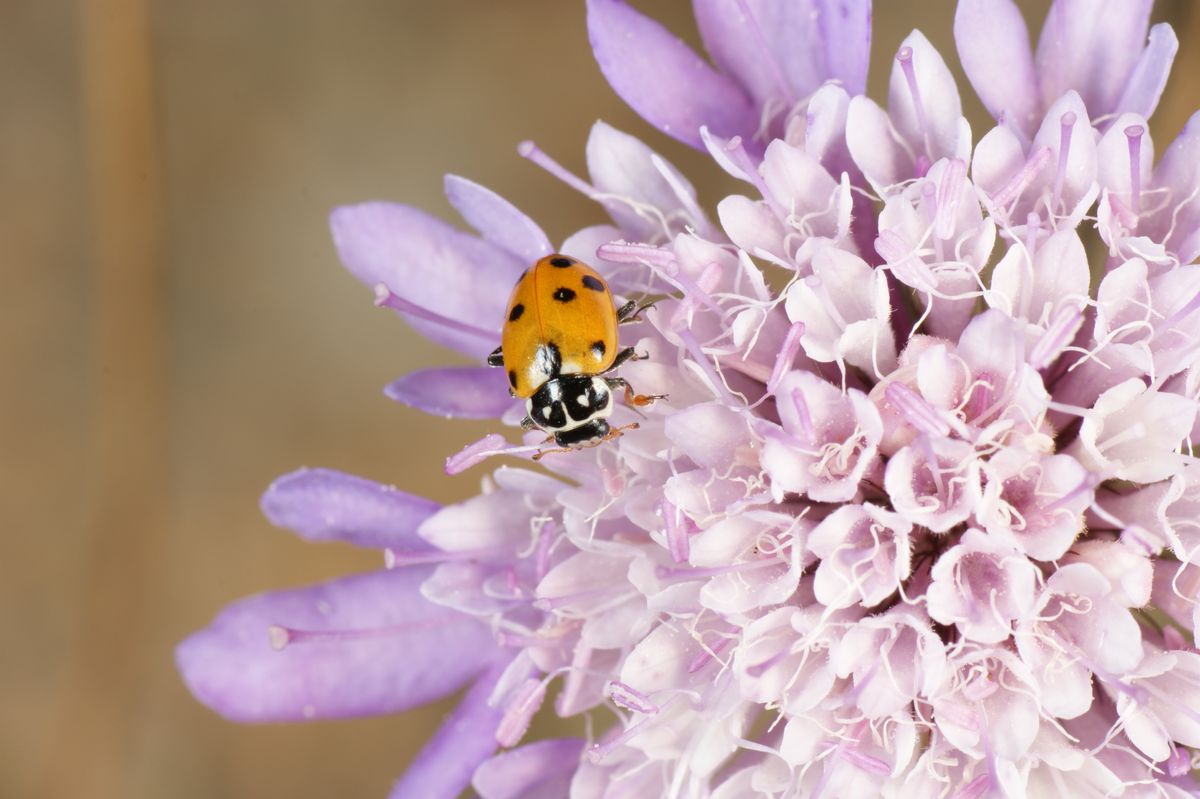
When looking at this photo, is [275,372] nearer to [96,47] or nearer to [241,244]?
[241,244]

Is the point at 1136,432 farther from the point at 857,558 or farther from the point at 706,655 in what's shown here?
the point at 706,655

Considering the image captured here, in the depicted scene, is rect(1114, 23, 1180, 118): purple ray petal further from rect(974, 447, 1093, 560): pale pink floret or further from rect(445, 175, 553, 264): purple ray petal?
rect(445, 175, 553, 264): purple ray petal

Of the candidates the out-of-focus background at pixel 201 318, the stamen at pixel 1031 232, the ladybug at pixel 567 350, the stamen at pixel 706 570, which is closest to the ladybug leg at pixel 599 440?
the ladybug at pixel 567 350

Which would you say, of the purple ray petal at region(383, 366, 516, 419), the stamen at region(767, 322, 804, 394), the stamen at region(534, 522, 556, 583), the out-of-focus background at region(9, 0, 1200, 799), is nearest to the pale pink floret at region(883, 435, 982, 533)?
the stamen at region(767, 322, 804, 394)

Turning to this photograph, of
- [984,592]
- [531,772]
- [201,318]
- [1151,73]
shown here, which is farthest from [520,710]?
[201,318]

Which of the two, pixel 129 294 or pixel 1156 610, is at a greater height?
pixel 129 294

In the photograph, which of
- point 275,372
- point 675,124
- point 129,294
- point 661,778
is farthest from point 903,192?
point 129,294
